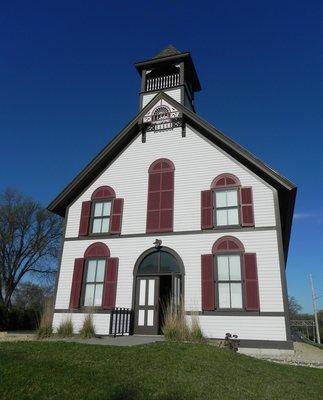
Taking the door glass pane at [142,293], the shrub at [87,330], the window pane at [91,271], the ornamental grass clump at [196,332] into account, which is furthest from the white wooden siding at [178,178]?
the shrub at [87,330]

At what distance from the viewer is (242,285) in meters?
12.7

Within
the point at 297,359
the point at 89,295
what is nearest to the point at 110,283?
the point at 89,295

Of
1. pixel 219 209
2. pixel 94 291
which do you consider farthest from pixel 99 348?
pixel 219 209

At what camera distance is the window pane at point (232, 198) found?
1405 centimetres

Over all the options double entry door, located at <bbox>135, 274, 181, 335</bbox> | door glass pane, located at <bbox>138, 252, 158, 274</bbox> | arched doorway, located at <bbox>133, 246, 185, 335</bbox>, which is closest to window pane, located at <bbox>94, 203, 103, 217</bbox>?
arched doorway, located at <bbox>133, 246, 185, 335</bbox>

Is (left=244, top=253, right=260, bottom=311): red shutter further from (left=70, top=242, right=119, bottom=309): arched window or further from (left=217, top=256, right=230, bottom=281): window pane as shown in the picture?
(left=70, top=242, right=119, bottom=309): arched window

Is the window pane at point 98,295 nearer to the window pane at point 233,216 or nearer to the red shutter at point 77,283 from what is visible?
the red shutter at point 77,283

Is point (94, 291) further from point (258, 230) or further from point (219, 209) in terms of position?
point (258, 230)

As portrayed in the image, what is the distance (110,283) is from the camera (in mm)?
14414

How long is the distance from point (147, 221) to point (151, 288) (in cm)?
269

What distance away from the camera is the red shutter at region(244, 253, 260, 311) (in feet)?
40.3

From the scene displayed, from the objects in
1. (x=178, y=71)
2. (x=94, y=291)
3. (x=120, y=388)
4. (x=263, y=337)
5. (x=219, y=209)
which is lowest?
(x=120, y=388)

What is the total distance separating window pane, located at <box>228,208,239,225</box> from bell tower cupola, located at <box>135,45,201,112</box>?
6046 millimetres

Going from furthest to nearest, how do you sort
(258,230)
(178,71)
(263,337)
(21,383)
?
(178,71), (258,230), (263,337), (21,383)
